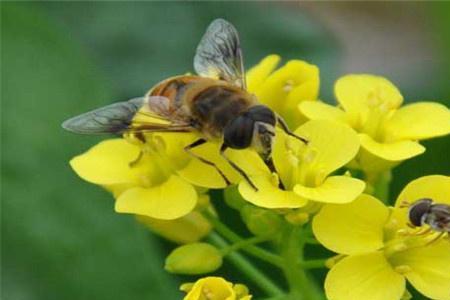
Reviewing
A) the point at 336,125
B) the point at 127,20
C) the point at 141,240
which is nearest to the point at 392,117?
the point at 336,125

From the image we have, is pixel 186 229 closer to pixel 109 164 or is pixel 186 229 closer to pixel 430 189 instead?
pixel 109 164

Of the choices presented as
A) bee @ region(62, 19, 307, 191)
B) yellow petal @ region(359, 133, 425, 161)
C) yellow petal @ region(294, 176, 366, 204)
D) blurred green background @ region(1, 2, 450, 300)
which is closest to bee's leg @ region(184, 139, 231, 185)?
bee @ region(62, 19, 307, 191)

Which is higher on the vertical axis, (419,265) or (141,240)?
(419,265)

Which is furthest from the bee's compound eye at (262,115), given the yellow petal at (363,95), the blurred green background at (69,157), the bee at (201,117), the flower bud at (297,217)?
the blurred green background at (69,157)

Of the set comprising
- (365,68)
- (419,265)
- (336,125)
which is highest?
(336,125)

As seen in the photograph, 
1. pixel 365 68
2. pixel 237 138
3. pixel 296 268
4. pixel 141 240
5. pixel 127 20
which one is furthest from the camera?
pixel 365 68

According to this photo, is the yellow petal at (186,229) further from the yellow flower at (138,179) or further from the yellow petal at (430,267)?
the yellow petal at (430,267)

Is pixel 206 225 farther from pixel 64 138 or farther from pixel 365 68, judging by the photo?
pixel 365 68
